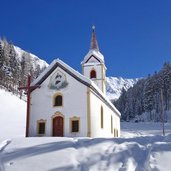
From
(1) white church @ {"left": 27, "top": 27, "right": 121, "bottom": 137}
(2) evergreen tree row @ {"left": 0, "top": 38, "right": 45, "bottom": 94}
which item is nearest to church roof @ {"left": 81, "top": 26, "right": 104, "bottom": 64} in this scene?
(1) white church @ {"left": 27, "top": 27, "right": 121, "bottom": 137}

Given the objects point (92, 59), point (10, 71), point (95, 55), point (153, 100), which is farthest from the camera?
point (153, 100)

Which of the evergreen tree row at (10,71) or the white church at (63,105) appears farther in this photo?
the evergreen tree row at (10,71)

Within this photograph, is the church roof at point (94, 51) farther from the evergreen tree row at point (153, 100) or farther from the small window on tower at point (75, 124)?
the evergreen tree row at point (153, 100)

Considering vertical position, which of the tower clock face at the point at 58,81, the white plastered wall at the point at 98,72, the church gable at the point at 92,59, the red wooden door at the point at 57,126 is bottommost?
the red wooden door at the point at 57,126

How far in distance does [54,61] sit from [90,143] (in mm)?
12820

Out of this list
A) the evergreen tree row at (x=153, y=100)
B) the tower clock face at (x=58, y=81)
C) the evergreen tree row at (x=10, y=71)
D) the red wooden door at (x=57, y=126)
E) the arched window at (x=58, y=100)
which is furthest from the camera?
the evergreen tree row at (x=153, y=100)

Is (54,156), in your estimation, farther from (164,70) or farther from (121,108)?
(121,108)

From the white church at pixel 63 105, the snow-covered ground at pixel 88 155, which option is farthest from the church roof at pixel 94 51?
the snow-covered ground at pixel 88 155

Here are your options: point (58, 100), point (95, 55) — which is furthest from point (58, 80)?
point (95, 55)

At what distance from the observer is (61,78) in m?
27.6

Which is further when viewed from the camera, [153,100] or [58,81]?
[153,100]

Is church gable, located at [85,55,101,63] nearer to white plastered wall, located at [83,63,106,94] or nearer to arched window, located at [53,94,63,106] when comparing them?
white plastered wall, located at [83,63,106,94]

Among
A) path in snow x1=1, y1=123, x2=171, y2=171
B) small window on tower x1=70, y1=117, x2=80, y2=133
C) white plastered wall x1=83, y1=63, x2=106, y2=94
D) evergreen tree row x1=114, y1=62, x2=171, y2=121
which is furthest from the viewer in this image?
evergreen tree row x1=114, y1=62, x2=171, y2=121

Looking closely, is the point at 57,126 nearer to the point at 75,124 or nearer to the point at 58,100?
the point at 75,124
